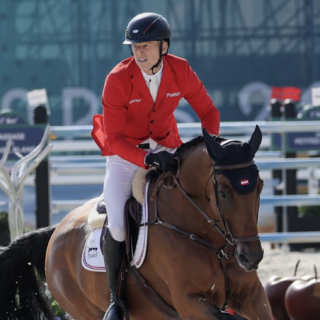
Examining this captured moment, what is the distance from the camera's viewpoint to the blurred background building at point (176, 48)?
16.6 meters

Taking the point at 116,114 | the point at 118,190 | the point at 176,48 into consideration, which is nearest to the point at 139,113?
the point at 116,114

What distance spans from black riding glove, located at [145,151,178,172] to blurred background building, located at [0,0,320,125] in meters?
12.1

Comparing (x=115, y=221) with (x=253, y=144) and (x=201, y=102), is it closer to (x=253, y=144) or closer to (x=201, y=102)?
(x=201, y=102)

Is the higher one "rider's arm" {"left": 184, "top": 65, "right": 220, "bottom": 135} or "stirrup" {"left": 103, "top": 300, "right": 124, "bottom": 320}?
"rider's arm" {"left": 184, "top": 65, "right": 220, "bottom": 135}

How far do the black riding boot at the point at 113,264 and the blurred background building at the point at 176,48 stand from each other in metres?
11.8

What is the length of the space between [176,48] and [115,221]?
1293 cm

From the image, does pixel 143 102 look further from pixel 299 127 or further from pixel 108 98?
pixel 299 127

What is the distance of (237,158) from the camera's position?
3578mm

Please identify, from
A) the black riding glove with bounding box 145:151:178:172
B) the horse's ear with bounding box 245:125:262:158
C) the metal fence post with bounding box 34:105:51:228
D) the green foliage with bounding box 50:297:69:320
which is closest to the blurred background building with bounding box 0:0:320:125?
the metal fence post with bounding box 34:105:51:228

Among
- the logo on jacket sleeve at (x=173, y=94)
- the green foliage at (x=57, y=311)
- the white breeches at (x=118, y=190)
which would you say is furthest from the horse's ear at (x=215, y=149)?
the green foliage at (x=57, y=311)

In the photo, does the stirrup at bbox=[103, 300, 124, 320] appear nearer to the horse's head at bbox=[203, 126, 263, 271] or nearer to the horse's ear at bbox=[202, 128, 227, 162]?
the horse's head at bbox=[203, 126, 263, 271]

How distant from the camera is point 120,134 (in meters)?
4.12

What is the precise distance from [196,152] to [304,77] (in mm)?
14289

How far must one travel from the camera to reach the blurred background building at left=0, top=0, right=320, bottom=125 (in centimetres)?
1656
